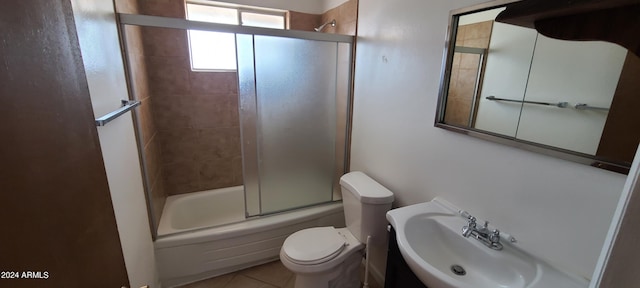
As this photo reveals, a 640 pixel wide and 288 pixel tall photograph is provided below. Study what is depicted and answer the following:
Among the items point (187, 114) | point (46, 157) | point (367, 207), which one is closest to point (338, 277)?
point (367, 207)

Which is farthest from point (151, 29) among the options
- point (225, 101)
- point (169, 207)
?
point (169, 207)

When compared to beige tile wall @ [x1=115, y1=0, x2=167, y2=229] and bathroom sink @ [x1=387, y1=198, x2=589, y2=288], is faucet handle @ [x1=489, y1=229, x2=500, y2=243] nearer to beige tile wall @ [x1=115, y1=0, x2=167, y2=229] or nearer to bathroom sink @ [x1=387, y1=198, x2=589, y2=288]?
bathroom sink @ [x1=387, y1=198, x2=589, y2=288]

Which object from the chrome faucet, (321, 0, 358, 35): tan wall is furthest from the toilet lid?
(321, 0, 358, 35): tan wall

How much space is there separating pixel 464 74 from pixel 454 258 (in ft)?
2.87

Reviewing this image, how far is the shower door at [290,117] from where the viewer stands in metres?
1.77

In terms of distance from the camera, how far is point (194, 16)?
7.70ft

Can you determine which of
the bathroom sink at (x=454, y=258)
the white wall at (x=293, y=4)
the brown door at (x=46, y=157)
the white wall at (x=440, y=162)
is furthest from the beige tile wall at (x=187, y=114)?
the bathroom sink at (x=454, y=258)

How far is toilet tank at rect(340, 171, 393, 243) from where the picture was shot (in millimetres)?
1602

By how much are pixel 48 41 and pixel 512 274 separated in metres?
1.52

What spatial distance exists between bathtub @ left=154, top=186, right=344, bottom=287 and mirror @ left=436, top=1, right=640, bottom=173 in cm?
132

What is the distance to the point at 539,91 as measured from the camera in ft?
3.19

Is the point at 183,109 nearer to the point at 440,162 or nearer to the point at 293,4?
the point at 293,4

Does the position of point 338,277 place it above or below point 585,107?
below

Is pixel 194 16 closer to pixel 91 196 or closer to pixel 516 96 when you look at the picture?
pixel 91 196
